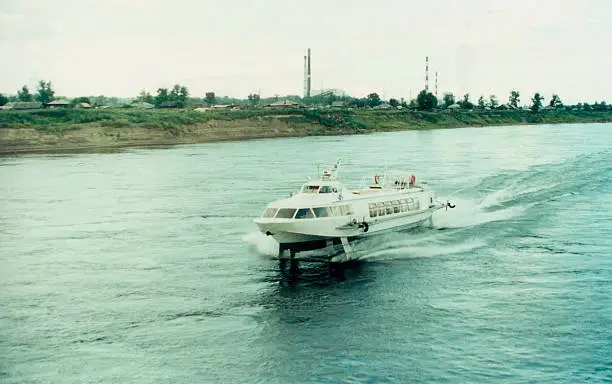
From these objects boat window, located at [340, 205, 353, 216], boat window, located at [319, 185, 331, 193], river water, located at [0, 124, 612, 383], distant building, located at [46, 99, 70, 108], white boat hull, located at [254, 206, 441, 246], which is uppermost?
distant building, located at [46, 99, 70, 108]

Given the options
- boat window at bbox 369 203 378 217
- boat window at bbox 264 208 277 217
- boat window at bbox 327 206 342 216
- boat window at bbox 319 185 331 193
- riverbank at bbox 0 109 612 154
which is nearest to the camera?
boat window at bbox 264 208 277 217

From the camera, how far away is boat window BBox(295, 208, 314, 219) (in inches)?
1778

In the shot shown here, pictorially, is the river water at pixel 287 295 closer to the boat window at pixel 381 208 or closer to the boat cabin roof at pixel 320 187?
the boat window at pixel 381 208

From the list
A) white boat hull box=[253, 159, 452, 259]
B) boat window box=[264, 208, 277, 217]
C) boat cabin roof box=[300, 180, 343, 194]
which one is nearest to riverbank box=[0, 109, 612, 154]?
white boat hull box=[253, 159, 452, 259]

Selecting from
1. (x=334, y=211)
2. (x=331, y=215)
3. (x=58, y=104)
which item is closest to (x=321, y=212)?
(x=331, y=215)

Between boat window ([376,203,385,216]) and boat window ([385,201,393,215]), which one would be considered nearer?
boat window ([376,203,385,216])

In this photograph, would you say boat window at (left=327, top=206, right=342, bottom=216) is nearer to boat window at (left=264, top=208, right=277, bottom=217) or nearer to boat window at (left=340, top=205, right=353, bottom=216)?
boat window at (left=340, top=205, right=353, bottom=216)

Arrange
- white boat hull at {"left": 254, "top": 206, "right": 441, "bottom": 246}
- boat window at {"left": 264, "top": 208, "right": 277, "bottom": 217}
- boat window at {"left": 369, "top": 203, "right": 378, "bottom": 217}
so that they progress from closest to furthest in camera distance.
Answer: white boat hull at {"left": 254, "top": 206, "right": 441, "bottom": 246} → boat window at {"left": 264, "top": 208, "right": 277, "bottom": 217} → boat window at {"left": 369, "top": 203, "right": 378, "bottom": 217}

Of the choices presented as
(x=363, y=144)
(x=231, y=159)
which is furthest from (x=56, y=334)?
(x=363, y=144)

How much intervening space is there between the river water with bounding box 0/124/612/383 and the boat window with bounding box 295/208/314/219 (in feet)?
9.87

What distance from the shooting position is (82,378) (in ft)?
96.8

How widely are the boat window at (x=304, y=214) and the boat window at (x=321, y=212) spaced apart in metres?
0.34

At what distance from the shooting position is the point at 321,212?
46.0 m

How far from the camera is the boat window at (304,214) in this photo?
45.2 m
